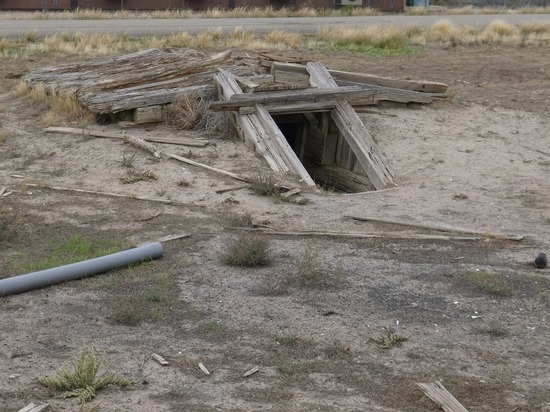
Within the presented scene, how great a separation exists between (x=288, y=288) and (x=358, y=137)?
6.27 meters

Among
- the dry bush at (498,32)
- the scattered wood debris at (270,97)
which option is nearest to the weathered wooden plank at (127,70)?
the scattered wood debris at (270,97)

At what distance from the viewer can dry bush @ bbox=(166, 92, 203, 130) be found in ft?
48.9

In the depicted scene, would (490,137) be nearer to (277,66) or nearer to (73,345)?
(277,66)

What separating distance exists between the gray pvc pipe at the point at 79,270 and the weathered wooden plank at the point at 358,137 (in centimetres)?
513

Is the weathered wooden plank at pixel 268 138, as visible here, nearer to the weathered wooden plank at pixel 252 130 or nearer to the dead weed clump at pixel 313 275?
the weathered wooden plank at pixel 252 130

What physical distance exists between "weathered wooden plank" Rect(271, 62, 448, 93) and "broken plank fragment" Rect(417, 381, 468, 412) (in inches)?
389

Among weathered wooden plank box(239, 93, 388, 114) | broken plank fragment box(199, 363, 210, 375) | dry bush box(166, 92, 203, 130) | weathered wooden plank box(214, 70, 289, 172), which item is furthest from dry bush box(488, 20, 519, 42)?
broken plank fragment box(199, 363, 210, 375)

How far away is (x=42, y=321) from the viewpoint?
8.02 meters

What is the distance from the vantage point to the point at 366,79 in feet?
54.0

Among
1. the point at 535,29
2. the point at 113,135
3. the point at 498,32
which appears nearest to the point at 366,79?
the point at 113,135

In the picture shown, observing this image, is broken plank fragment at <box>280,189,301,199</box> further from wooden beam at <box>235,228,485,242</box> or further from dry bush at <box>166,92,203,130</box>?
dry bush at <box>166,92,203,130</box>

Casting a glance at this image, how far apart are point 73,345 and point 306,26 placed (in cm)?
2480

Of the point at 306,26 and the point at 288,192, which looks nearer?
the point at 288,192

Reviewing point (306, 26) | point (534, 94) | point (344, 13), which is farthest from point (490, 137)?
point (344, 13)
